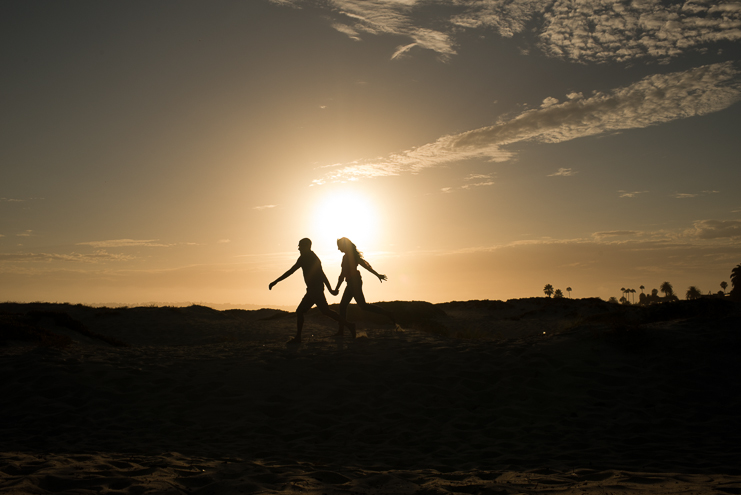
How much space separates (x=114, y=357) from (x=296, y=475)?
7042 millimetres

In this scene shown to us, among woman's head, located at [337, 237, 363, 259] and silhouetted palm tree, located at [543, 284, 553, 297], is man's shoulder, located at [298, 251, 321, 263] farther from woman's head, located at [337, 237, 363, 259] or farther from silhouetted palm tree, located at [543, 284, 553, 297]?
silhouetted palm tree, located at [543, 284, 553, 297]

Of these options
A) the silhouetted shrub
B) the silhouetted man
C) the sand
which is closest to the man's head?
the silhouetted man

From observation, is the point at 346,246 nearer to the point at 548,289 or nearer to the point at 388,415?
the point at 388,415

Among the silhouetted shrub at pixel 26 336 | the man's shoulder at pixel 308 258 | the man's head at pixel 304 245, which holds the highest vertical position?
the man's head at pixel 304 245

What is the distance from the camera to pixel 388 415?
649cm

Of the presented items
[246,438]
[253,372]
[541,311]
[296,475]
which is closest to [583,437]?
[296,475]

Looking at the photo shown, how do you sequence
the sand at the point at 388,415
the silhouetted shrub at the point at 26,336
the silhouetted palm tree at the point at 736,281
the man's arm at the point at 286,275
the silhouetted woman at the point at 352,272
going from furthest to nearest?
the silhouetted palm tree at the point at 736,281 → the silhouetted shrub at the point at 26,336 → the silhouetted woman at the point at 352,272 → the man's arm at the point at 286,275 → the sand at the point at 388,415

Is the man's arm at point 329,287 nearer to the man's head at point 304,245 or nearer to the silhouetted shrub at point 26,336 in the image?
the man's head at point 304,245

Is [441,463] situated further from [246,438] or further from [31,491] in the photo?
[31,491]

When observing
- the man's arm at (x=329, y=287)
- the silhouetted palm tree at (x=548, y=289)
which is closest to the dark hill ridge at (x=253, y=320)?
the man's arm at (x=329, y=287)

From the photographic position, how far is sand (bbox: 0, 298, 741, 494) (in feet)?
13.5

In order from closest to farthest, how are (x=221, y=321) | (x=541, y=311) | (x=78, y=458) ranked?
(x=78, y=458)
(x=221, y=321)
(x=541, y=311)

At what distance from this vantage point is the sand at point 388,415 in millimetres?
4117

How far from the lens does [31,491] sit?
3504mm
